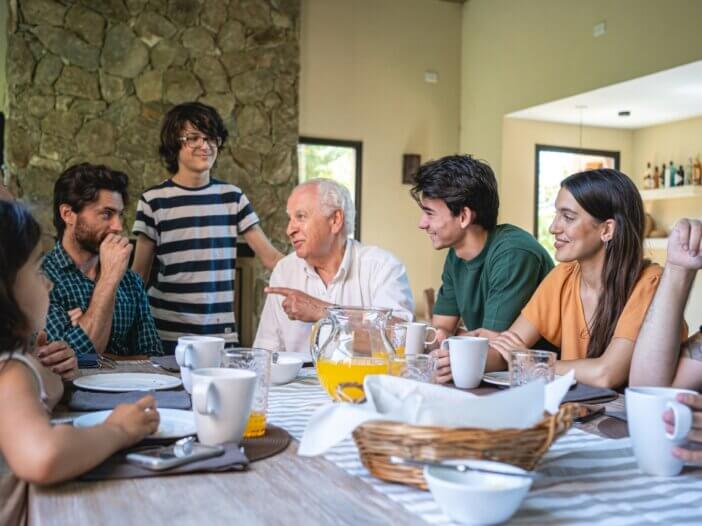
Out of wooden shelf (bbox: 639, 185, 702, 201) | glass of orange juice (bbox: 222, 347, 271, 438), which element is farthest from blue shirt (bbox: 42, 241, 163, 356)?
wooden shelf (bbox: 639, 185, 702, 201)

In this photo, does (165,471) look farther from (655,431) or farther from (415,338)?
(415,338)

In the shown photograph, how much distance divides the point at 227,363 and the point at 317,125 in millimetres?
4811

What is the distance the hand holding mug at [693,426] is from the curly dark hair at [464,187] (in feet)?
4.47

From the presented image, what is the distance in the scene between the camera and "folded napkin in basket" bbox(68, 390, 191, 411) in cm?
122

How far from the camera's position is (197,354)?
1366 mm

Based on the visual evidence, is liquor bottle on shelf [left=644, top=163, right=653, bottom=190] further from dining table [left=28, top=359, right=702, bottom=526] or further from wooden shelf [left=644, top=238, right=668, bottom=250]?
dining table [left=28, top=359, right=702, bottom=526]

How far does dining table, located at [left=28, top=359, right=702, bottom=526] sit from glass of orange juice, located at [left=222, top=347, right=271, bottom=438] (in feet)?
0.32

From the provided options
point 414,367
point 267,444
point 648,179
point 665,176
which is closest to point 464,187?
point 414,367

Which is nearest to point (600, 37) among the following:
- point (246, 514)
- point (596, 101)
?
point (596, 101)

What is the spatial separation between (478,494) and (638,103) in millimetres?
5359

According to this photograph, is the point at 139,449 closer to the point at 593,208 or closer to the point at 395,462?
the point at 395,462

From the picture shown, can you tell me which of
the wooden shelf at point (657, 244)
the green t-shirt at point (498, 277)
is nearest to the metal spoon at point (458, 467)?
the green t-shirt at point (498, 277)

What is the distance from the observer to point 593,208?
6.32 feet

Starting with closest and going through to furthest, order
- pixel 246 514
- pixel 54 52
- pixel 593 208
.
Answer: pixel 246 514 → pixel 593 208 → pixel 54 52
